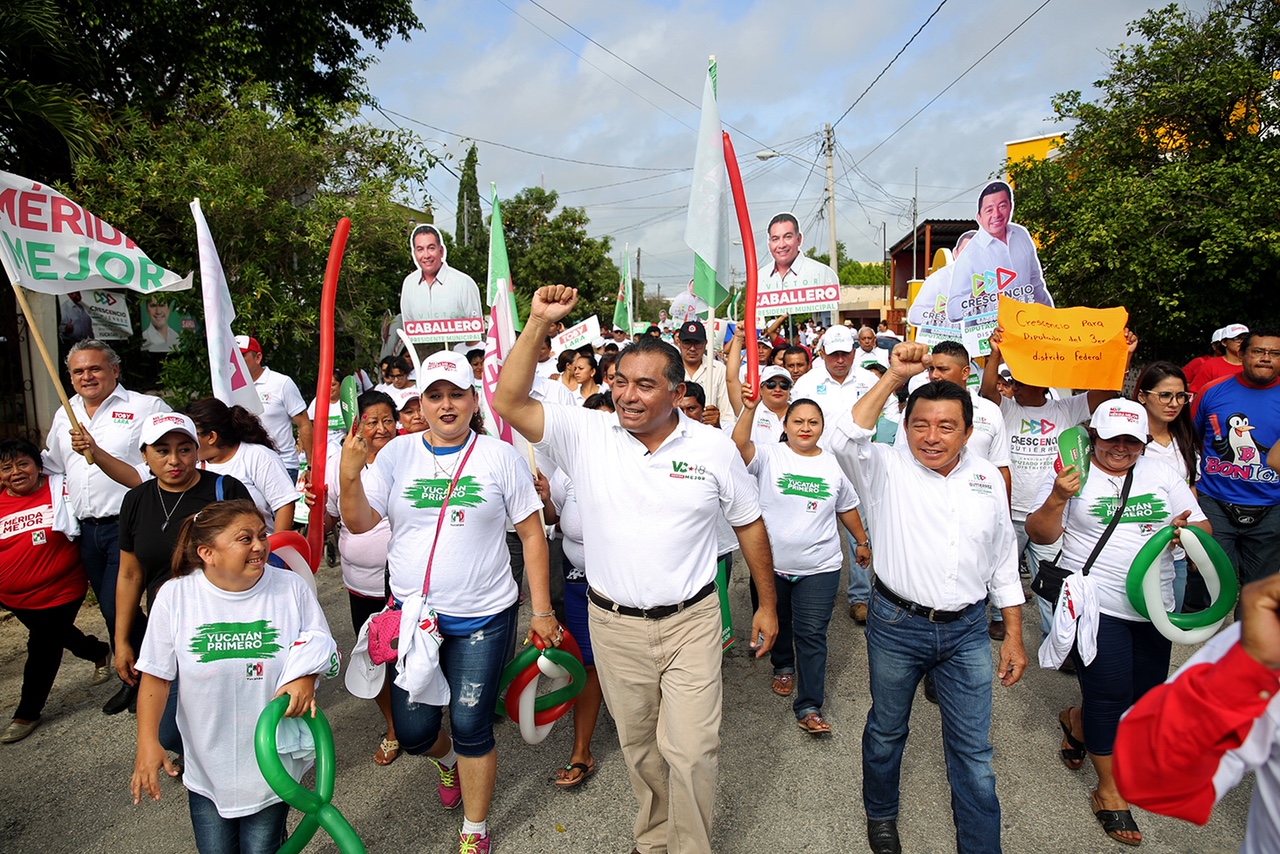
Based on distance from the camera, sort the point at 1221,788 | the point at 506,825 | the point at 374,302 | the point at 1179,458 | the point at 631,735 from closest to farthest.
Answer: the point at 1221,788, the point at 631,735, the point at 506,825, the point at 1179,458, the point at 374,302

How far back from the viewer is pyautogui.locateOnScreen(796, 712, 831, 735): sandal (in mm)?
4043

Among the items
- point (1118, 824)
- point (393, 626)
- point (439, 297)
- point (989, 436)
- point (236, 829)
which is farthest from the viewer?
point (439, 297)

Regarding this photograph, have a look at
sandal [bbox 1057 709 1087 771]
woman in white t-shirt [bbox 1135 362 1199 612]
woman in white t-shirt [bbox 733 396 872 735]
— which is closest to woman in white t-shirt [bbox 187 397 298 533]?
woman in white t-shirt [bbox 733 396 872 735]

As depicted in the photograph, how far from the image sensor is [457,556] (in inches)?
120

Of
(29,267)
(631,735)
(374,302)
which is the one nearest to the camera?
(631,735)

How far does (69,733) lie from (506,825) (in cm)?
278

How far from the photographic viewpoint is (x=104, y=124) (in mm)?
8305

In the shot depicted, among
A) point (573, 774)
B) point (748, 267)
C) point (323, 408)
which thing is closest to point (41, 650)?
point (323, 408)

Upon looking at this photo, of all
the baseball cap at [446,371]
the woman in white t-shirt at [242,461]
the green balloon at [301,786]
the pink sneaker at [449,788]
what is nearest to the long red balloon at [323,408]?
the baseball cap at [446,371]

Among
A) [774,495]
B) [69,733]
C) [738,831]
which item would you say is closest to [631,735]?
[738,831]

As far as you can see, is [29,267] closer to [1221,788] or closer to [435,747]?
[435,747]

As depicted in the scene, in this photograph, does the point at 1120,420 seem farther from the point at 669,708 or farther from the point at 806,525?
the point at 669,708

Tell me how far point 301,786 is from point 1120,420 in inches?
139

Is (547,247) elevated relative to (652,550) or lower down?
elevated
